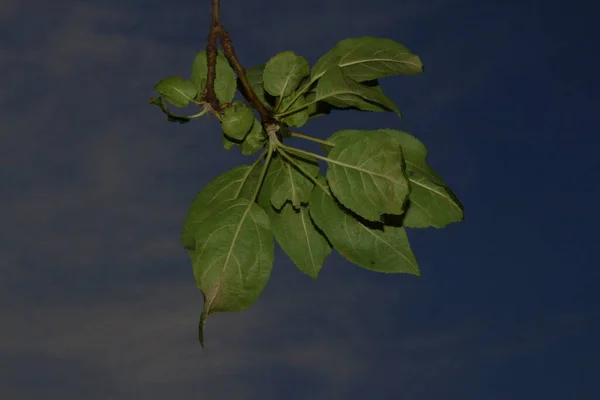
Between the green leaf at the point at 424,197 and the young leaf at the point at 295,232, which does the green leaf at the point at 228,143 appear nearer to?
the young leaf at the point at 295,232

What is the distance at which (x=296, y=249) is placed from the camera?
2.59m

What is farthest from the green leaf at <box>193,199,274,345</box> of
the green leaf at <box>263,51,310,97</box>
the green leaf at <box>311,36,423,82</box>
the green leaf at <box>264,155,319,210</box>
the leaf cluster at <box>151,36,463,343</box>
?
the green leaf at <box>311,36,423,82</box>

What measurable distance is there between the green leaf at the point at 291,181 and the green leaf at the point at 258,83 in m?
0.26

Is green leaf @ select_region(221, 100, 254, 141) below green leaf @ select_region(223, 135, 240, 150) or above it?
above

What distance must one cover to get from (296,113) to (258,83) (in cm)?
31

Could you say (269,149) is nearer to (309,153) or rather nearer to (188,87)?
(309,153)

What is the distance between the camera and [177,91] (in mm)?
2277

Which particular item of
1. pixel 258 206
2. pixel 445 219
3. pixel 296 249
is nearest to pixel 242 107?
pixel 258 206

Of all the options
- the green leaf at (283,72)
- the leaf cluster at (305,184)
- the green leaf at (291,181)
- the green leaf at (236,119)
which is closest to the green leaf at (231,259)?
the leaf cluster at (305,184)

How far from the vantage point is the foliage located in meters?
2.28

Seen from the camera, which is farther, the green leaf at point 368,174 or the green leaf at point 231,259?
the green leaf at point 231,259

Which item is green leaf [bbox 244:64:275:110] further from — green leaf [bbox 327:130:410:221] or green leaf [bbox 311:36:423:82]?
green leaf [bbox 327:130:410:221]

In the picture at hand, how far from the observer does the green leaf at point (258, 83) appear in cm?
265

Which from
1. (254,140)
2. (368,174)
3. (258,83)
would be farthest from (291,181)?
(258,83)
